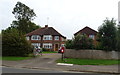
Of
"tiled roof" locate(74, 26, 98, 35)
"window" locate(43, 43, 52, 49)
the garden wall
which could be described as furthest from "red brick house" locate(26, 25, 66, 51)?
the garden wall

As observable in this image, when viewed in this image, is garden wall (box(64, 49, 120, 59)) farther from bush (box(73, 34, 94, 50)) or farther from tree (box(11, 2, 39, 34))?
tree (box(11, 2, 39, 34))

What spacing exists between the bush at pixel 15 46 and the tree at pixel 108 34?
11618 mm

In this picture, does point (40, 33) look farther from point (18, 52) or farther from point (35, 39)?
point (18, 52)

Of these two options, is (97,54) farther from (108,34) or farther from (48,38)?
(48,38)

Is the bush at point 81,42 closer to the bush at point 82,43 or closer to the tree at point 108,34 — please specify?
the bush at point 82,43

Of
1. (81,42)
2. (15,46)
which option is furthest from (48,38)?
(81,42)

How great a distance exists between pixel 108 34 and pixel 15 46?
48.0 feet

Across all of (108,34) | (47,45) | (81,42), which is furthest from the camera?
(47,45)

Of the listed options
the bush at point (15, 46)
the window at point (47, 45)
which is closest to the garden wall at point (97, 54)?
the bush at point (15, 46)

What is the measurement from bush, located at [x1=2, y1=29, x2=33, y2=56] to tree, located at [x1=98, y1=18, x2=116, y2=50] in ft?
38.1

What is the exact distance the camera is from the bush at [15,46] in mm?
31438

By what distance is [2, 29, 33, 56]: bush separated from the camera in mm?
31438

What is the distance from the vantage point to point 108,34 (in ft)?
95.8

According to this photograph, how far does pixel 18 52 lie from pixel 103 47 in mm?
→ 13352
